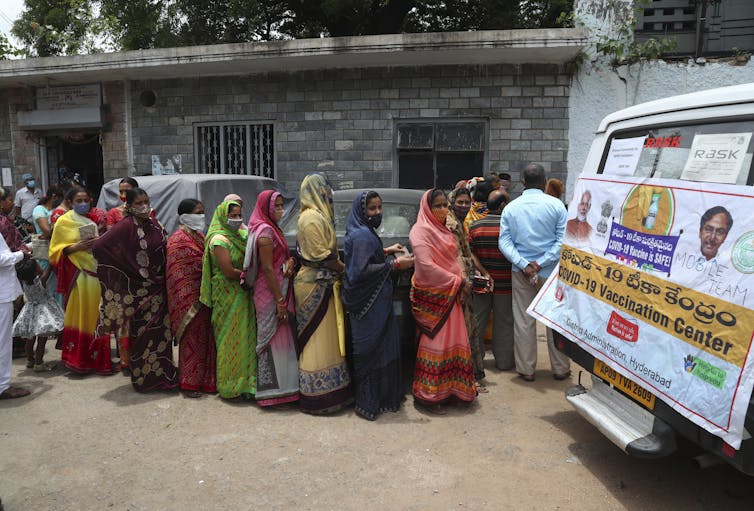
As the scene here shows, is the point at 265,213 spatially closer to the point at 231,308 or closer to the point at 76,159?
the point at 231,308

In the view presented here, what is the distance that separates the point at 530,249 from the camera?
14.5 ft

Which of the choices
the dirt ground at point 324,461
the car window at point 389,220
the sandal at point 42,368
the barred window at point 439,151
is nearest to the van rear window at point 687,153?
the dirt ground at point 324,461

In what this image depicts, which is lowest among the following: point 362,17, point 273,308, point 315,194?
point 273,308

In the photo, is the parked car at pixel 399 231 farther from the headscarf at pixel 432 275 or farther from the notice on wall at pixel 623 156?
the notice on wall at pixel 623 156

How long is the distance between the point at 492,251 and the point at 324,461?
232cm

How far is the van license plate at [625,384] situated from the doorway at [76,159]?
10806 mm

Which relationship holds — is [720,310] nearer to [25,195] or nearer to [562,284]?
[562,284]

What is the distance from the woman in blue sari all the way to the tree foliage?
8844 mm

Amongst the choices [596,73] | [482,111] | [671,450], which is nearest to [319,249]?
[671,450]

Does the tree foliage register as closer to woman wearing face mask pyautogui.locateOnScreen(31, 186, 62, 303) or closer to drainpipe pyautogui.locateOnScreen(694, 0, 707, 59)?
drainpipe pyautogui.locateOnScreen(694, 0, 707, 59)

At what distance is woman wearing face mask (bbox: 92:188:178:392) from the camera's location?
13.9ft

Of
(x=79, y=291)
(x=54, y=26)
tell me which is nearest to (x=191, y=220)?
(x=79, y=291)

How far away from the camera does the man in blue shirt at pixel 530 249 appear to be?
4395 mm

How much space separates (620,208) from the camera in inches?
117
